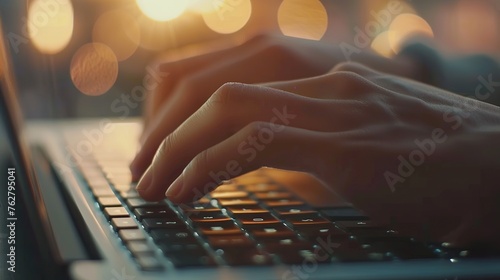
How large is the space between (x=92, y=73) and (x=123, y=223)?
46.8 inches

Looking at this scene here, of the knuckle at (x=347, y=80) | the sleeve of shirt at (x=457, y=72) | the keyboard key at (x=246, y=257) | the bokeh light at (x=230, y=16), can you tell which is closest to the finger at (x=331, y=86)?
the knuckle at (x=347, y=80)

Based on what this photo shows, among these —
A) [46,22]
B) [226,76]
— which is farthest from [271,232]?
[46,22]

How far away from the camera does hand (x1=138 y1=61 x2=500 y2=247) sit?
0.48 metres

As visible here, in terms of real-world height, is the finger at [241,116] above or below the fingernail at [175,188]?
above

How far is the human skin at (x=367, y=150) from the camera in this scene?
481mm

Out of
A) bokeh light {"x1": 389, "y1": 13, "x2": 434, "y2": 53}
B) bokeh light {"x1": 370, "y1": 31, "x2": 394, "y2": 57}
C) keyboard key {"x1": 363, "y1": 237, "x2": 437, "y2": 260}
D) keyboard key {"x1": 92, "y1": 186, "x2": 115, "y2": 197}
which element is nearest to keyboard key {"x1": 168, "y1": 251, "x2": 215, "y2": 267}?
keyboard key {"x1": 363, "y1": 237, "x2": 437, "y2": 260}

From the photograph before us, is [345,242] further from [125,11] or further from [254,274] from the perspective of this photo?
[125,11]

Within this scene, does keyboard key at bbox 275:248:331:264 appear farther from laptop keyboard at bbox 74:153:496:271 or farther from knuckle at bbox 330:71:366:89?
knuckle at bbox 330:71:366:89

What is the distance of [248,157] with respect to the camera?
48 cm

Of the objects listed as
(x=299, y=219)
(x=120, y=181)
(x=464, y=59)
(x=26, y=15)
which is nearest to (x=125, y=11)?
(x=26, y=15)

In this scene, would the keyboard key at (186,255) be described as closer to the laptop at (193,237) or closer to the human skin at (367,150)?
the laptop at (193,237)

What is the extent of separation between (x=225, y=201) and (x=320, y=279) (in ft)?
0.73

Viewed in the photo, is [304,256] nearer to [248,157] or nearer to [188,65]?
[248,157]

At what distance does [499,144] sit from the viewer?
1.66 ft
